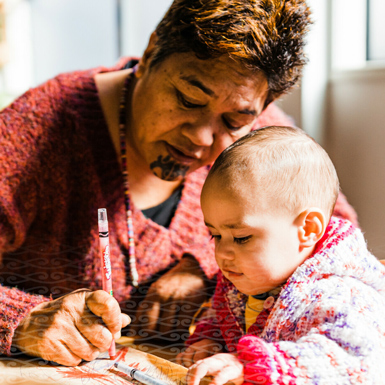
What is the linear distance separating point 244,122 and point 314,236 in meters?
0.19

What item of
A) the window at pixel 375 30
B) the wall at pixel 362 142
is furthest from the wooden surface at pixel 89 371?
the window at pixel 375 30

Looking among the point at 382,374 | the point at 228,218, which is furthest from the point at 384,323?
the point at 228,218

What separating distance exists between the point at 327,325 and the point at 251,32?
325mm

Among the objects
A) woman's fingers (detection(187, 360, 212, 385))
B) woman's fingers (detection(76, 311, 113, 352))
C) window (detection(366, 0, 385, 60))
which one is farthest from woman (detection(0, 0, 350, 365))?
window (detection(366, 0, 385, 60))

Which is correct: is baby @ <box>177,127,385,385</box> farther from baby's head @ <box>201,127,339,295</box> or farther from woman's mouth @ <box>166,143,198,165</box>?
woman's mouth @ <box>166,143,198,165</box>

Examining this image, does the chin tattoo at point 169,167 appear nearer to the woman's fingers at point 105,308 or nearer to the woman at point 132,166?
the woman at point 132,166

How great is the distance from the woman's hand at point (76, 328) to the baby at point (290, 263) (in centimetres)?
9

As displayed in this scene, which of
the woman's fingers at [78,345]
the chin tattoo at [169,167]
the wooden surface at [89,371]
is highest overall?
the chin tattoo at [169,167]

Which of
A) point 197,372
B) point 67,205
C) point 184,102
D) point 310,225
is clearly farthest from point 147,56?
point 197,372

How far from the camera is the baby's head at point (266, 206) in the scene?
0.47 meters

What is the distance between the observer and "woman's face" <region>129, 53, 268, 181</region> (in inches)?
22.1

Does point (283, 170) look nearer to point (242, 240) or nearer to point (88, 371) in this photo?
point (242, 240)

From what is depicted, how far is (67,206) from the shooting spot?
26.6 inches

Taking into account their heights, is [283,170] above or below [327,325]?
above
